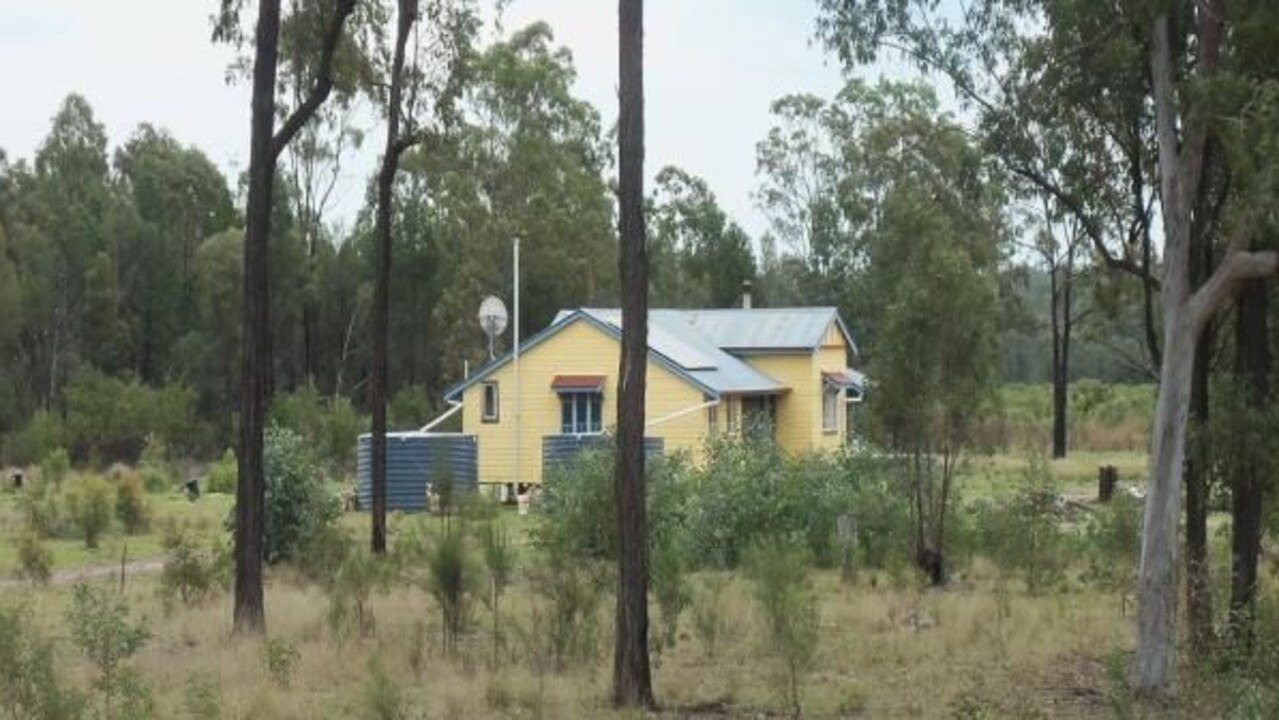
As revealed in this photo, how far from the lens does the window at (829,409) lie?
4181 centimetres

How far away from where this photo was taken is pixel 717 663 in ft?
45.7

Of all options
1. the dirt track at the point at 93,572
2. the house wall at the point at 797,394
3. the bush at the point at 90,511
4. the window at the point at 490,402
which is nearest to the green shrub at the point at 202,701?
the dirt track at the point at 93,572

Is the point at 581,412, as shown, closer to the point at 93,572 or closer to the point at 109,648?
the point at 93,572

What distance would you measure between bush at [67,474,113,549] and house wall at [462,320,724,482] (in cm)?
1011

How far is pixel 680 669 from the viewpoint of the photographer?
13.5m

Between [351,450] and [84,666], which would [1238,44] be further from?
[351,450]

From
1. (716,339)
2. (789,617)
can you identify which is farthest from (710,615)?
(716,339)

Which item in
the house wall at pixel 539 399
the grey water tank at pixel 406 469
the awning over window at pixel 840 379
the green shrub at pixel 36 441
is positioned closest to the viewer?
the grey water tank at pixel 406 469

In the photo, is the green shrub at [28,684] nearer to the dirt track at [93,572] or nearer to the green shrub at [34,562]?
the dirt track at [93,572]

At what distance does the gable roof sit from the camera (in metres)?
36.3

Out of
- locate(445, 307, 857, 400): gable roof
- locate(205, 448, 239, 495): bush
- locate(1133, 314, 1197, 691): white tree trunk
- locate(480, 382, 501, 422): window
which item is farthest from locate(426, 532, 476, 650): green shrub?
locate(205, 448, 239, 495): bush

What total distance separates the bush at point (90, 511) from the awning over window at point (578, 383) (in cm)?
1075

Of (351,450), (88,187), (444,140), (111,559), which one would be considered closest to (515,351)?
(351,450)

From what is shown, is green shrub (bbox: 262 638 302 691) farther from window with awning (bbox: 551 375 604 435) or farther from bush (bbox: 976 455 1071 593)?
window with awning (bbox: 551 375 604 435)
